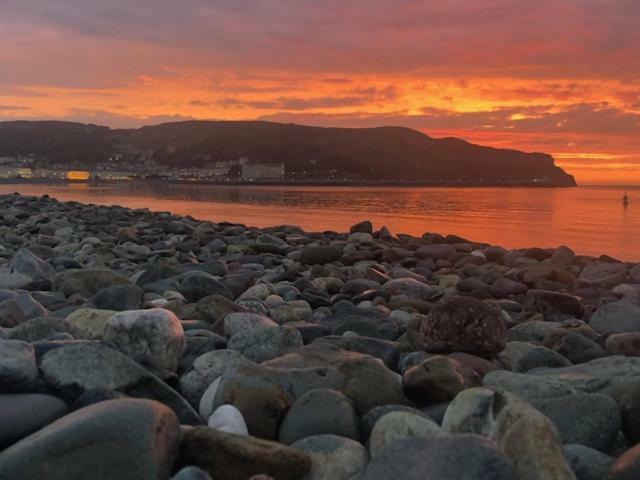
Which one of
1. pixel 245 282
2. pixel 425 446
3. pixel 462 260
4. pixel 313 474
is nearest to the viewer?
pixel 425 446

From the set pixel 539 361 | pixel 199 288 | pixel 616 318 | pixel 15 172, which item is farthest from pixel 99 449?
pixel 15 172

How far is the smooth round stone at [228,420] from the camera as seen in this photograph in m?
2.71

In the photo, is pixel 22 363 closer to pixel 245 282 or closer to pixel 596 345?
pixel 596 345

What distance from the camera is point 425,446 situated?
87.7 inches

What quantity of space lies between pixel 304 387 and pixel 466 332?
1.24 m

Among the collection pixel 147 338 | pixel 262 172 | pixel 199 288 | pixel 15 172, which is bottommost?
pixel 199 288

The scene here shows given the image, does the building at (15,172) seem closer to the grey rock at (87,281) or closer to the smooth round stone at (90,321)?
the grey rock at (87,281)

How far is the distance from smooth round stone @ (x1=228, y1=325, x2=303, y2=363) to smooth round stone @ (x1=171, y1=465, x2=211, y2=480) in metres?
1.47

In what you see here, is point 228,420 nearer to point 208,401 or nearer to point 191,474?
point 208,401

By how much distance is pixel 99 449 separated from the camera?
218 centimetres

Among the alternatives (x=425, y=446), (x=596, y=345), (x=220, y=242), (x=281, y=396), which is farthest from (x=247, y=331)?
(x=220, y=242)

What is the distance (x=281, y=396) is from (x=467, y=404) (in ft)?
2.66

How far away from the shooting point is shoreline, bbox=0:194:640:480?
225 centimetres

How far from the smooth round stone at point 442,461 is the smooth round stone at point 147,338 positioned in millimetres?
1555
